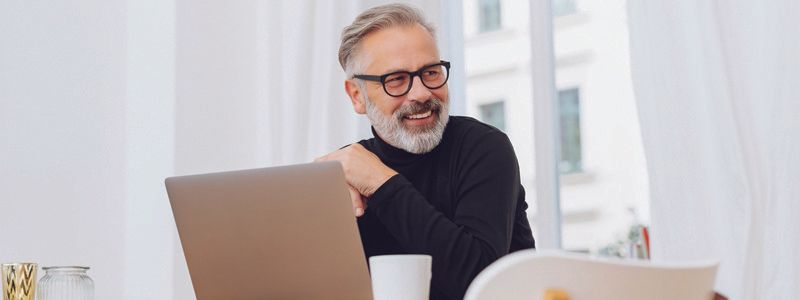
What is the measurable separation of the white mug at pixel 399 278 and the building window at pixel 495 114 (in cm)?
203

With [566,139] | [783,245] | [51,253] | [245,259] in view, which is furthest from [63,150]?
[783,245]

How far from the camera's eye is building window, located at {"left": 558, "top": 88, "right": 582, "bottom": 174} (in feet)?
10.1

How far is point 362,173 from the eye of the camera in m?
1.85

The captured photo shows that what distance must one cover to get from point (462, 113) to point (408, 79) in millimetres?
1373

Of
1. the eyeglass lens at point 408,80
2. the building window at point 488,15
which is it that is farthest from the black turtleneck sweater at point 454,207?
the building window at point 488,15

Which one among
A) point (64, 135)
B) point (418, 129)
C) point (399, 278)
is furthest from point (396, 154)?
point (64, 135)

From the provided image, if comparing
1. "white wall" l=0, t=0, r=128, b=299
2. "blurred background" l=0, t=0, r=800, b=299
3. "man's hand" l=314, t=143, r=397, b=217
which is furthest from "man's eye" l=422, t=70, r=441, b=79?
"white wall" l=0, t=0, r=128, b=299

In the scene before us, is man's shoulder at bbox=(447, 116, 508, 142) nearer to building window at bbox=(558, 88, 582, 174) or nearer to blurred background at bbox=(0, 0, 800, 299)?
blurred background at bbox=(0, 0, 800, 299)

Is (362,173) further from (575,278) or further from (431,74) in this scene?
(575,278)

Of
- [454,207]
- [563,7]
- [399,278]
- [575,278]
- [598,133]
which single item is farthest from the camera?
[563,7]

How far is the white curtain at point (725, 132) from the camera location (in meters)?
2.35

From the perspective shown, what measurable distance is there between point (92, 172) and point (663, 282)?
2.66m

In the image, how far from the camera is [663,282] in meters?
0.84

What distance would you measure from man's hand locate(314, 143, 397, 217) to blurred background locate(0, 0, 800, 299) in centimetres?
97
